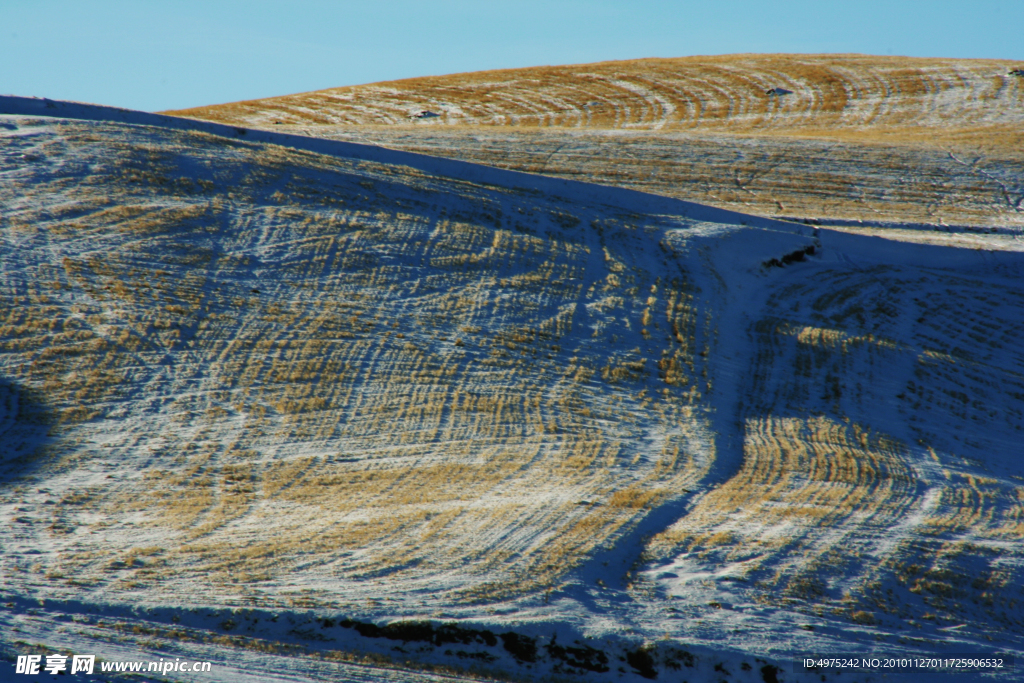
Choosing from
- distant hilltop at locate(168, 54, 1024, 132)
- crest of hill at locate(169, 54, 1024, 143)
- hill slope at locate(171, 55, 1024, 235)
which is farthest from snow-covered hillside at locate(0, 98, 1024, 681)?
distant hilltop at locate(168, 54, 1024, 132)

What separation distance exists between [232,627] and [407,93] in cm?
3351

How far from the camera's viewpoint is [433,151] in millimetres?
Result: 24953

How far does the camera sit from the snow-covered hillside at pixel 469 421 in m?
6.43

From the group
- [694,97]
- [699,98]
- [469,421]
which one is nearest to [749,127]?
[699,98]

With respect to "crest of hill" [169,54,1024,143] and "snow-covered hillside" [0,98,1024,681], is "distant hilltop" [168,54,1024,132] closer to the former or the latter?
"crest of hill" [169,54,1024,143]

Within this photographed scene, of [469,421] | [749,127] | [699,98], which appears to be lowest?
[469,421]

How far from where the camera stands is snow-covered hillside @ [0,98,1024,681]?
6.43 m

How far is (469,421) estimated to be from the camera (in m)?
11.0

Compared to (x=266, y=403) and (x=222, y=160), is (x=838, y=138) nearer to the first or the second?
(x=222, y=160)

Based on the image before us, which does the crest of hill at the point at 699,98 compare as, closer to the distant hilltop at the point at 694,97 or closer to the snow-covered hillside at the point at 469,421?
the distant hilltop at the point at 694,97

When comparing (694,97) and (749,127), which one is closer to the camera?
(749,127)

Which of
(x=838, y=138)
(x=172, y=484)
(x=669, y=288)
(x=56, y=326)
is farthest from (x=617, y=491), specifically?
(x=838, y=138)

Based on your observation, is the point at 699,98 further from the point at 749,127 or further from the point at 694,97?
the point at 749,127

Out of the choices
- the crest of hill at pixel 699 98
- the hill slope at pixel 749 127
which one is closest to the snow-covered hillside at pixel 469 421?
the hill slope at pixel 749 127
